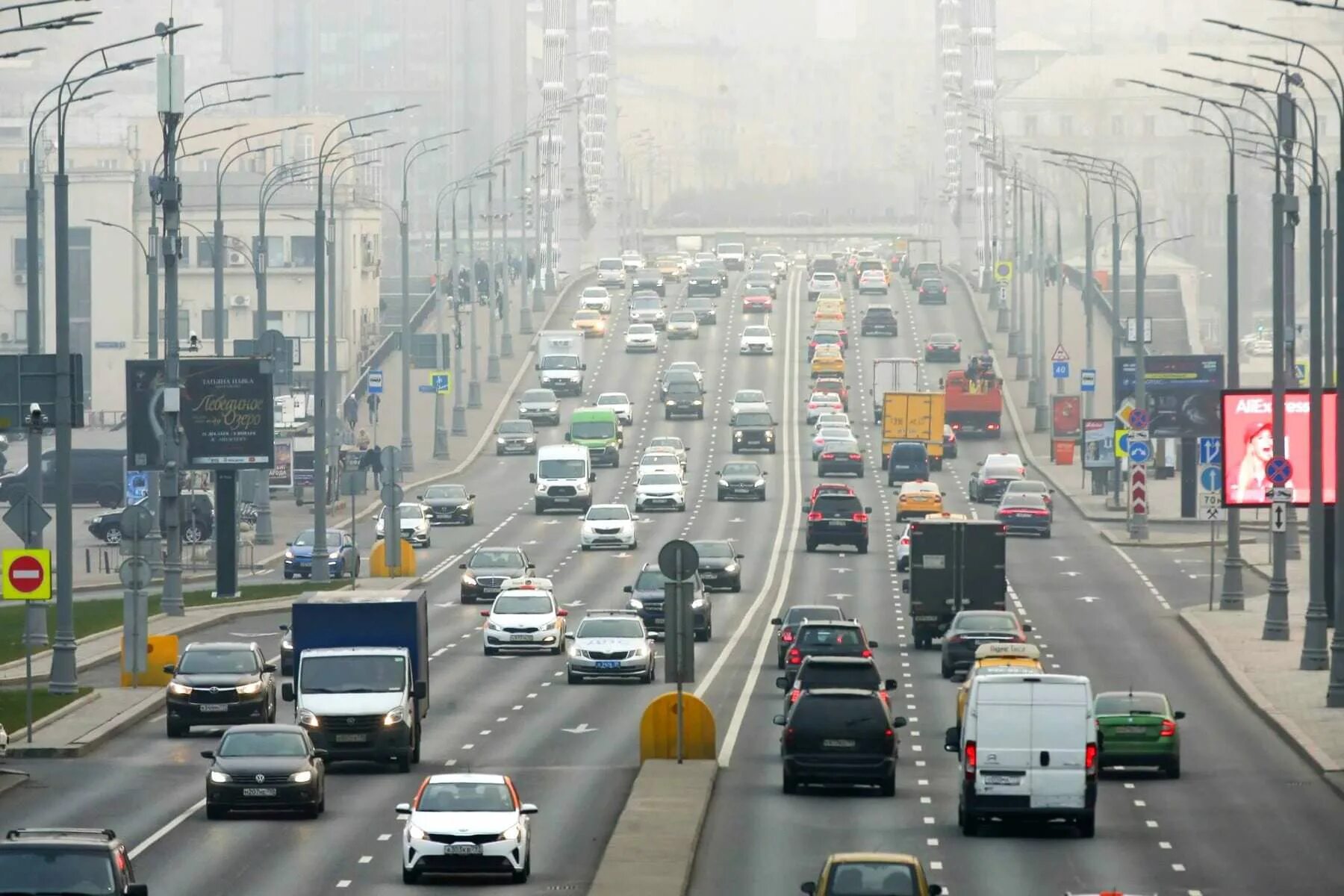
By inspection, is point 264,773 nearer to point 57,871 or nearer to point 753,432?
point 57,871

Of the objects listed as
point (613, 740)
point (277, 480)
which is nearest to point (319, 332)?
point (277, 480)

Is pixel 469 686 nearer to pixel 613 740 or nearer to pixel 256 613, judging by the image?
pixel 613 740

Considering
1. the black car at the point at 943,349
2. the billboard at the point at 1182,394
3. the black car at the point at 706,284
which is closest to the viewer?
the billboard at the point at 1182,394

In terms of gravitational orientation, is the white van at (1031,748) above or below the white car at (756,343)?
below

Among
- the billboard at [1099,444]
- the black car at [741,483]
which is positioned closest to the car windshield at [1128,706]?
the billboard at [1099,444]

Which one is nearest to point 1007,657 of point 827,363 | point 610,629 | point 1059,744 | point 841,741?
point 841,741

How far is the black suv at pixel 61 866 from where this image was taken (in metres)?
22.5

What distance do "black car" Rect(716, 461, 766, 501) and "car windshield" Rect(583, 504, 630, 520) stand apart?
12.6 m

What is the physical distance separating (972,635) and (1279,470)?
7066mm

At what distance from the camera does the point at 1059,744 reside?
30.7m

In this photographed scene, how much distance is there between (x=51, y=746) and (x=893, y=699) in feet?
→ 46.3

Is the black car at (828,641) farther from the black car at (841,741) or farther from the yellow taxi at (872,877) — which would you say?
the yellow taxi at (872,877)

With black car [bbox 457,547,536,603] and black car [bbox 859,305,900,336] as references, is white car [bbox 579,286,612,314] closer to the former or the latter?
black car [bbox 859,305,900,336]

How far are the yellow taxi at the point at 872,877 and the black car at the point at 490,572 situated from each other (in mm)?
40500
